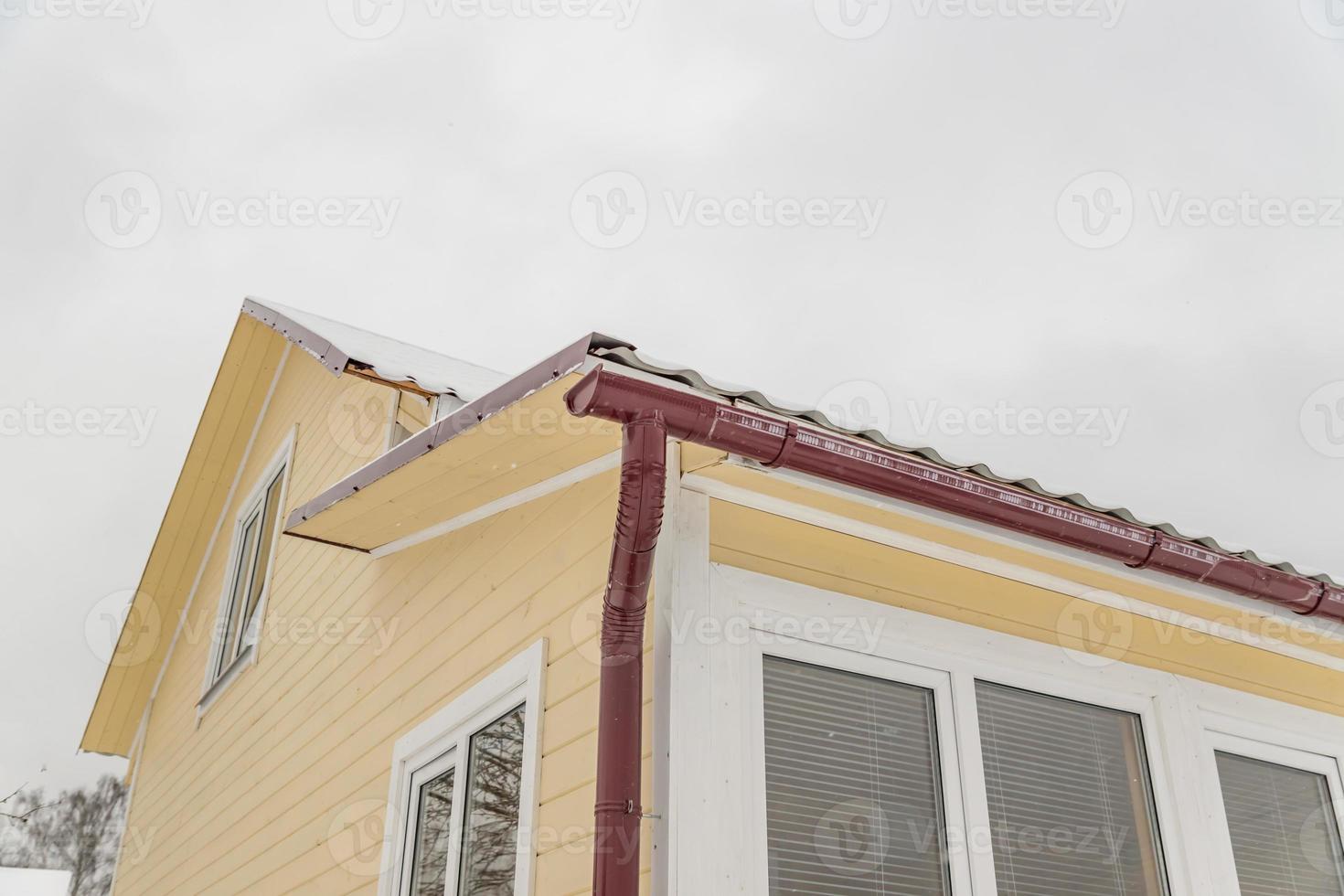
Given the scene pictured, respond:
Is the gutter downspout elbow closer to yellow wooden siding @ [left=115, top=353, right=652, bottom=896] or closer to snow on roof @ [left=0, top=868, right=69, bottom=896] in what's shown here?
yellow wooden siding @ [left=115, top=353, right=652, bottom=896]

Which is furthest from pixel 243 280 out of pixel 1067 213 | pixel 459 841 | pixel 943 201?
pixel 459 841

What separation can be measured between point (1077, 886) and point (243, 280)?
1796cm

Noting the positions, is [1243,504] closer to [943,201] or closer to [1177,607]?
[943,201]

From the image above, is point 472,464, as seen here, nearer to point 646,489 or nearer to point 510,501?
point 510,501

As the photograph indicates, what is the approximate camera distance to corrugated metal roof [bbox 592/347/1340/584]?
2633 millimetres

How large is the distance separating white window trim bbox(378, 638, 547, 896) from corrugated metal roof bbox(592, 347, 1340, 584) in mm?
1106

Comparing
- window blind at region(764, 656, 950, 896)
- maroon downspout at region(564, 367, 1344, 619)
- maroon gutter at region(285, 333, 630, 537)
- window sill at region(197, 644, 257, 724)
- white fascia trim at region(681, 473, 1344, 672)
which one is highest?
window sill at region(197, 644, 257, 724)

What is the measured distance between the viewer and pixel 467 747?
12.5 ft

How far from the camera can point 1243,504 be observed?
16891 millimetres

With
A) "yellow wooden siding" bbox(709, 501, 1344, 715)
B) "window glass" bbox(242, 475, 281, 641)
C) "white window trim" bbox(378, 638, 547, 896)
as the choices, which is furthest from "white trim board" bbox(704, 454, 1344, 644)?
"window glass" bbox(242, 475, 281, 641)

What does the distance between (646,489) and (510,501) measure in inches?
54.0

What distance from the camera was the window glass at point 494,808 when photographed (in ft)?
11.2

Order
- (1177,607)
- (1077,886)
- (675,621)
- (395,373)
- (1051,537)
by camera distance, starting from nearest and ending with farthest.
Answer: (675,621) → (1051,537) → (1077,886) → (1177,607) → (395,373)

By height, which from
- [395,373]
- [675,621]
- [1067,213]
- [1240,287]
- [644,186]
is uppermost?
[644,186]
